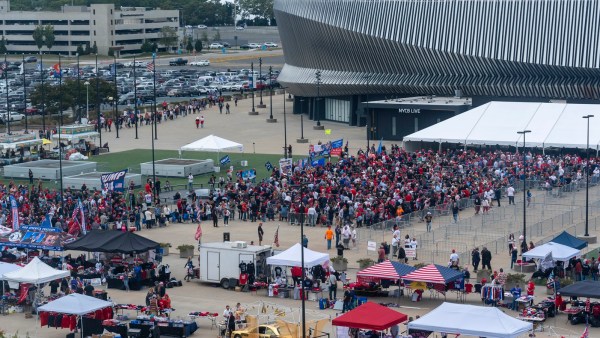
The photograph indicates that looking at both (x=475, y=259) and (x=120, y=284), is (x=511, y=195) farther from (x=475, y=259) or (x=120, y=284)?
(x=120, y=284)

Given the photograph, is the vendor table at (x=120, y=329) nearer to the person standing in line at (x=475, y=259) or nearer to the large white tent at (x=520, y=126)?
the person standing in line at (x=475, y=259)

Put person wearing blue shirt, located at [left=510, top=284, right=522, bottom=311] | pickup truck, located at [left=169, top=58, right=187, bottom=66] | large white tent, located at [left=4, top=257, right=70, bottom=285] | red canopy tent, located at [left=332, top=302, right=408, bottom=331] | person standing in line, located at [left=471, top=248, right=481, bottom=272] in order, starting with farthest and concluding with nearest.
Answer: pickup truck, located at [left=169, top=58, right=187, bottom=66]
person standing in line, located at [left=471, top=248, right=481, bottom=272]
large white tent, located at [left=4, top=257, right=70, bottom=285]
person wearing blue shirt, located at [left=510, top=284, right=522, bottom=311]
red canopy tent, located at [left=332, top=302, right=408, bottom=331]

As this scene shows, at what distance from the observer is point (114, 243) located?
49.5 meters

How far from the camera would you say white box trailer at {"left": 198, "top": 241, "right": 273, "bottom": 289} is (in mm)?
48156

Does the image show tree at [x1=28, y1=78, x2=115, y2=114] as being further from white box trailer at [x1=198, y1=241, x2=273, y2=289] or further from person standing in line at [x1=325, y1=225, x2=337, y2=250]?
white box trailer at [x1=198, y1=241, x2=273, y2=289]

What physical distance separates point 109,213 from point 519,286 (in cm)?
2191

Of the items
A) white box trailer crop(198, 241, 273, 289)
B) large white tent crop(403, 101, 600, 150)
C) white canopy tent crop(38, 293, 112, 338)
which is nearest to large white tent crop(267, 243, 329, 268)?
white box trailer crop(198, 241, 273, 289)

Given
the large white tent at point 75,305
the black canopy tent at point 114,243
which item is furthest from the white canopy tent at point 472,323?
the black canopy tent at point 114,243

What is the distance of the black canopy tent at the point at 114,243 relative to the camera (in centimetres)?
4903

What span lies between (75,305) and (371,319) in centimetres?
919

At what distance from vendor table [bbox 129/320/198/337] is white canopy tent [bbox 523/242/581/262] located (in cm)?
1305

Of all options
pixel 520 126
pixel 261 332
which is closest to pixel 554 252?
pixel 261 332

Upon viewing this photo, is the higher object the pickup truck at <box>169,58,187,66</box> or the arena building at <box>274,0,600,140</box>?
the arena building at <box>274,0,600,140</box>

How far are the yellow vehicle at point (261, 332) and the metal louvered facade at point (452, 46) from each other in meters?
52.8
